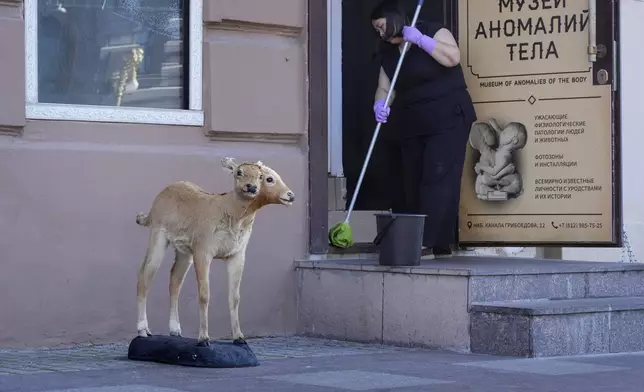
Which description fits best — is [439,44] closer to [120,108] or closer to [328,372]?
[120,108]

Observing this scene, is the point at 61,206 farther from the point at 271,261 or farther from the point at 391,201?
the point at 391,201

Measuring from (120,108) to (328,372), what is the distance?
2604 mm

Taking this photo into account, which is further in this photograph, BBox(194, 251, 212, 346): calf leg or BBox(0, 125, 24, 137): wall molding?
BBox(0, 125, 24, 137): wall molding

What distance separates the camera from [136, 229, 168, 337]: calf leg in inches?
325

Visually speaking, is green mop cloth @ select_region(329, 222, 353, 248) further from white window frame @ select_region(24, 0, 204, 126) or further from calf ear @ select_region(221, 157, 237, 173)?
calf ear @ select_region(221, 157, 237, 173)

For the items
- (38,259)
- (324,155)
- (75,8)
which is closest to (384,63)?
(324,155)

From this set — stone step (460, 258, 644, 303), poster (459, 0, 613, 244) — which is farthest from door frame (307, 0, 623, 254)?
stone step (460, 258, 644, 303)

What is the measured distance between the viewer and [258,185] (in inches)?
307

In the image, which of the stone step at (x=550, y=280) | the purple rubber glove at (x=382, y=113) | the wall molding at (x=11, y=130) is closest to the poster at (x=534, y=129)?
the stone step at (x=550, y=280)

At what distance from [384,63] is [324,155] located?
43.3 inches

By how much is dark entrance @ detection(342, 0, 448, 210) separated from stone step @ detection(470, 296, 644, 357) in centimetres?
302

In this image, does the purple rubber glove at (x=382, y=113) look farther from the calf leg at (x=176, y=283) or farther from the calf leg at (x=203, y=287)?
the calf leg at (x=203, y=287)

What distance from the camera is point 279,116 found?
1006 centimetres

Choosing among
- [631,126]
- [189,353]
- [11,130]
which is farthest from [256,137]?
[631,126]
